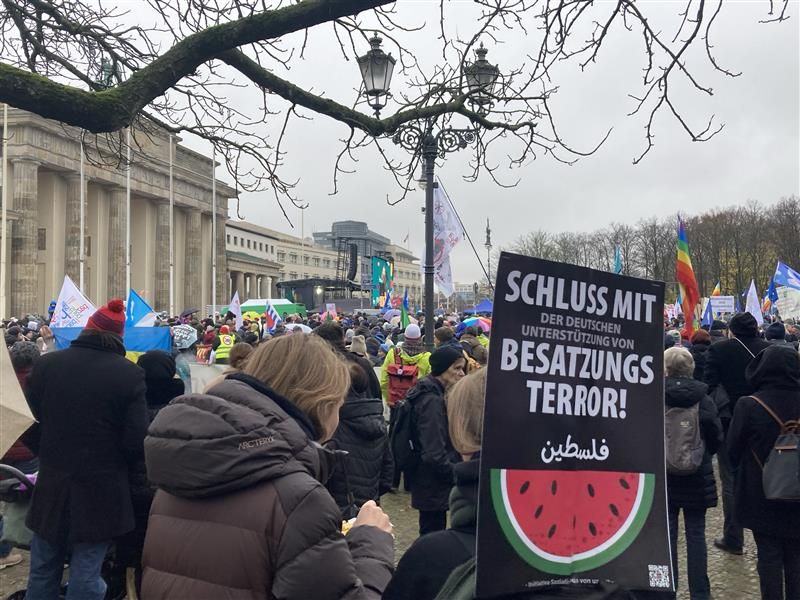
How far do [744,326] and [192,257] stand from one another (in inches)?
2300

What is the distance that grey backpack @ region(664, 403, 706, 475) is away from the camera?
4.68 metres

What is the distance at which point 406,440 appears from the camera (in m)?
5.33

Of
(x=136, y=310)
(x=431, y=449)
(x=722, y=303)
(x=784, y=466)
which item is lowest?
(x=431, y=449)

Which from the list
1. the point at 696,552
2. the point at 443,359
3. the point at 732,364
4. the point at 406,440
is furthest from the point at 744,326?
the point at 406,440

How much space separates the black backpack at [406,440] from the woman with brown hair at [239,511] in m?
3.31

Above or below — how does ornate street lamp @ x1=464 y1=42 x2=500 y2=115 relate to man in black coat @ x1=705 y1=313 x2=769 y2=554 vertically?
above

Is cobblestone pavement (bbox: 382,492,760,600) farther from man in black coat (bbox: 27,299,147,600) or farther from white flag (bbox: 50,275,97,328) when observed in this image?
white flag (bbox: 50,275,97,328)

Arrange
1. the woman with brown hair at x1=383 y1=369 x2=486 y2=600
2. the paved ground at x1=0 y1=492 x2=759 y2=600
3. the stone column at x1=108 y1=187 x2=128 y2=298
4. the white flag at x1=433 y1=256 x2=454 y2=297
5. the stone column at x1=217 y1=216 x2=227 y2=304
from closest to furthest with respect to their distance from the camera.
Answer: the woman with brown hair at x1=383 y1=369 x2=486 y2=600, the paved ground at x1=0 y1=492 x2=759 y2=600, the white flag at x1=433 y1=256 x2=454 y2=297, the stone column at x1=108 y1=187 x2=128 y2=298, the stone column at x1=217 y1=216 x2=227 y2=304

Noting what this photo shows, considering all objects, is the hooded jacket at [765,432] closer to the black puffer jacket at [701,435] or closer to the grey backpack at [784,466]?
the grey backpack at [784,466]

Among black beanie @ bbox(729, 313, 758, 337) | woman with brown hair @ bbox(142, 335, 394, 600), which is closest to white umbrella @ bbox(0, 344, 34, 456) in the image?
woman with brown hair @ bbox(142, 335, 394, 600)

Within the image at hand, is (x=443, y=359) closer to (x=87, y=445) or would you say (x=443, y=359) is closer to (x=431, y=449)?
(x=431, y=449)

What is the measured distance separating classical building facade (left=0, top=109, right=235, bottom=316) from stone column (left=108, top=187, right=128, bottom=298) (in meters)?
0.07

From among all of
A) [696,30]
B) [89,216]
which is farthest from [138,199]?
[696,30]

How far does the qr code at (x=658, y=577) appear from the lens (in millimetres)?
1853
